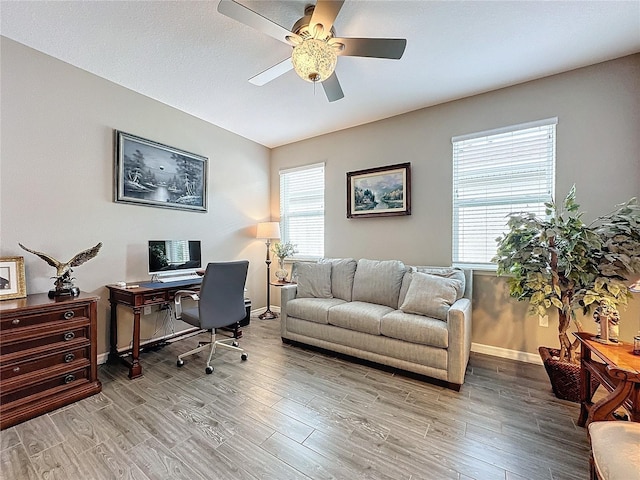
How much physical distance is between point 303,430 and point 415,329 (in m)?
1.19

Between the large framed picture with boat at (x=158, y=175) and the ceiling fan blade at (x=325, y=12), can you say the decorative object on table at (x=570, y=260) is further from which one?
the large framed picture with boat at (x=158, y=175)

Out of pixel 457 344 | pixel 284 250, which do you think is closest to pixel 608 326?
pixel 457 344

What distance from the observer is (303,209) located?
175 inches

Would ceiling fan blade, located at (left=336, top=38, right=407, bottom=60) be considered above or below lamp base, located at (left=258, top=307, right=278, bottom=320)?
above

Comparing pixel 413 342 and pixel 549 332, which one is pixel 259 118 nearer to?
pixel 413 342

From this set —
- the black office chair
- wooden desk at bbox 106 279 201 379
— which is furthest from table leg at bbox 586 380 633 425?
wooden desk at bbox 106 279 201 379

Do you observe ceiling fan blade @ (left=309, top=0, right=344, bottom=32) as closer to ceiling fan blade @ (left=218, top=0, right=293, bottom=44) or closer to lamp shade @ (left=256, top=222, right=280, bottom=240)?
ceiling fan blade @ (left=218, top=0, right=293, bottom=44)

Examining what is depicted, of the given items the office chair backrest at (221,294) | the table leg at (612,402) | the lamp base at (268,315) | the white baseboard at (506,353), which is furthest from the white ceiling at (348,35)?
the lamp base at (268,315)

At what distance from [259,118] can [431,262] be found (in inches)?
111

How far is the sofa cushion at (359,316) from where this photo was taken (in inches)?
103

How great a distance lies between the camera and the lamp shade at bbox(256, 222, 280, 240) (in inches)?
163

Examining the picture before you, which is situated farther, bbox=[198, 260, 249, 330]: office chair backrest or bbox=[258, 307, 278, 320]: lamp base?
bbox=[258, 307, 278, 320]: lamp base

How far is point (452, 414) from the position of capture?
1939 mm

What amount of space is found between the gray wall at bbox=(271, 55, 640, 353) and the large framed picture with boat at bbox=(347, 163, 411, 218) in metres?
0.10
